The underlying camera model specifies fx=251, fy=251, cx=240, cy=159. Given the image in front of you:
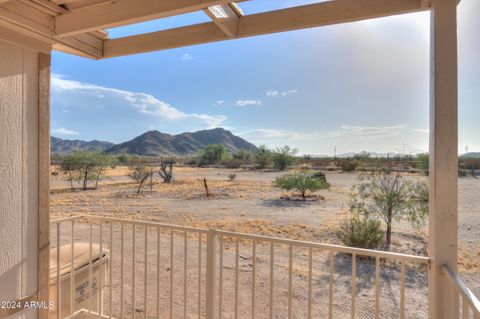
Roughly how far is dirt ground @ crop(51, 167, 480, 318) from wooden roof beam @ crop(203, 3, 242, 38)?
1.46 m

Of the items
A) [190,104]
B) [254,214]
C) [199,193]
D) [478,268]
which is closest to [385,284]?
[478,268]

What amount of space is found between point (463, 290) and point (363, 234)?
4121 millimetres

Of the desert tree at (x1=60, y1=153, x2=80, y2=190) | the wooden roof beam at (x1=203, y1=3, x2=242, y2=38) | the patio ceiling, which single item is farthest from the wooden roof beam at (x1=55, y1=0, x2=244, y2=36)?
the desert tree at (x1=60, y1=153, x2=80, y2=190)

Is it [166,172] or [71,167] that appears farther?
[166,172]

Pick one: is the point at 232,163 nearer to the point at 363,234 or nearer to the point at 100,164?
the point at 100,164

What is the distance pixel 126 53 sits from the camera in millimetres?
1750

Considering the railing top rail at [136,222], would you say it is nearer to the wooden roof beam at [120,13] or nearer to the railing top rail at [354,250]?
the railing top rail at [354,250]

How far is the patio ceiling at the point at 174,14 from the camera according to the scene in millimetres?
1222

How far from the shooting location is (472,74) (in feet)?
3.88

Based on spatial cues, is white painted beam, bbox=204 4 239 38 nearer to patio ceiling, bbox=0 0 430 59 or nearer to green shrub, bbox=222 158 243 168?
patio ceiling, bbox=0 0 430 59

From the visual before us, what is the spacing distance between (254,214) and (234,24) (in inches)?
261

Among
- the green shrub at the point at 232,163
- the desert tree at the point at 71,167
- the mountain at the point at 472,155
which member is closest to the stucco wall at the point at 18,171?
the mountain at the point at 472,155

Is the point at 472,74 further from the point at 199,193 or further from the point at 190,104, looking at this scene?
the point at 190,104

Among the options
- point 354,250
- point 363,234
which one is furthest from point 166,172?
point 354,250
